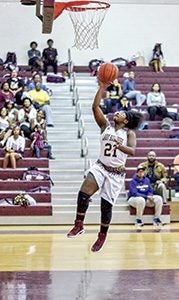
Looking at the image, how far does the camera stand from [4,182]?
14.3m

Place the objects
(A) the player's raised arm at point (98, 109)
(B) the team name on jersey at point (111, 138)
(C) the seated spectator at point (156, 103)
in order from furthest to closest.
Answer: (C) the seated spectator at point (156, 103), (B) the team name on jersey at point (111, 138), (A) the player's raised arm at point (98, 109)

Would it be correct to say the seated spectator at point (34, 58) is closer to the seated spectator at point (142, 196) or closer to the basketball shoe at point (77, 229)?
the seated spectator at point (142, 196)

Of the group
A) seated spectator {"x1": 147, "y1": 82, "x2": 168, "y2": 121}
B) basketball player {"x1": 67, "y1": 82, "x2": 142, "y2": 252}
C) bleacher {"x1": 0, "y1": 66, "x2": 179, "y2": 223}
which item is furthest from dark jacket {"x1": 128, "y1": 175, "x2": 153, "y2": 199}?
basketball player {"x1": 67, "y1": 82, "x2": 142, "y2": 252}

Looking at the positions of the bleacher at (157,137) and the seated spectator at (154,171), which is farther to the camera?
the bleacher at (157,137)

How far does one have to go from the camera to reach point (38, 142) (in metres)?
15.2

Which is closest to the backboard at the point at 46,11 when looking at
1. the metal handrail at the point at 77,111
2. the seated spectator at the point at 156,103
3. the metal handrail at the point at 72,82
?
the seated spectator at the point at 156,103

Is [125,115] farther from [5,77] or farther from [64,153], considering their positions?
[5,77]

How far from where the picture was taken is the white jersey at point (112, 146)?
701cm

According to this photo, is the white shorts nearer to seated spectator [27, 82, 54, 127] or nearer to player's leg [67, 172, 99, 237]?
player's leg [67, 172, 99, 237]

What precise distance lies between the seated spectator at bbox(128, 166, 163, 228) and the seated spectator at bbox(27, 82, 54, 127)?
4.08m

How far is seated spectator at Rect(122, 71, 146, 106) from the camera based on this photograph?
17.6 m

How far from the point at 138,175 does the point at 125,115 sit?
21.4 feet

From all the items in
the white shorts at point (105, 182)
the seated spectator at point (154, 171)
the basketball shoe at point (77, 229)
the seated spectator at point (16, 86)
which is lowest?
the seated spectator at point (154, 171)

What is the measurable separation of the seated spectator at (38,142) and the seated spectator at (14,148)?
0.26 metres
